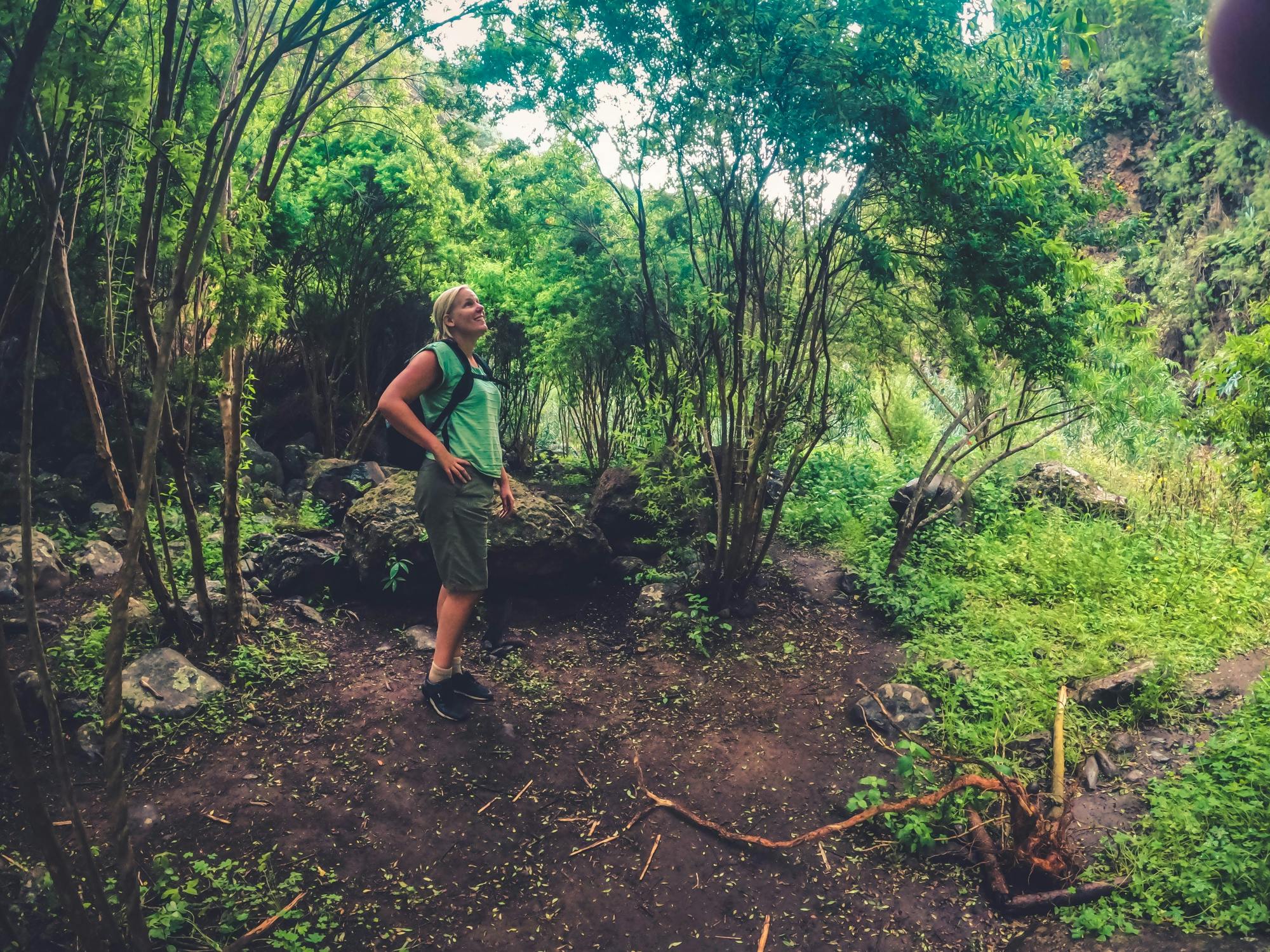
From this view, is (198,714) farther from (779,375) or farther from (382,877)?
(779,375)

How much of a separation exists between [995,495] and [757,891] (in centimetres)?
580

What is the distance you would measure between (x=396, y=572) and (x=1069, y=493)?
266 inches

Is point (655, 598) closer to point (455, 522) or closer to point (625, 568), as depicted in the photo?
point (625, 568)

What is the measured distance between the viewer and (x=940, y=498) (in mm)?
7133

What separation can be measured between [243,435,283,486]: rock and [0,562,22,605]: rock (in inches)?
126

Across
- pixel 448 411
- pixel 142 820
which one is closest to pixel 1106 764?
pixel 448 411

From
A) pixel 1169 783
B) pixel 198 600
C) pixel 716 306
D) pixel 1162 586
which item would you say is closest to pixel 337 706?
pixel 198 600

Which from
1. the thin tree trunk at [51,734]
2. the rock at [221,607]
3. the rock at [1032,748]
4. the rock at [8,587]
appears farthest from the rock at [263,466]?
the rock at [1032,748]

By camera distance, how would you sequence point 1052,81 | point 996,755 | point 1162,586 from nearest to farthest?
point 996,755 → point 1052,81 → point 1162,586

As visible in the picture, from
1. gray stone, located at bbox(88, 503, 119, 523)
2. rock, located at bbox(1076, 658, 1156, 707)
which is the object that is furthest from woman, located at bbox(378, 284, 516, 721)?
gray stone, located at bbox(88, 503, 119, 523)

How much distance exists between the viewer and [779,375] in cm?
525

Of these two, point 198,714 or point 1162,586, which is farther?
point 1162,586

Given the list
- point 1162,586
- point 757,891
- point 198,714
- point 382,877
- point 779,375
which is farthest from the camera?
point 1162,586

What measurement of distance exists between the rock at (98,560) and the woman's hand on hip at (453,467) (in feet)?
10.4
